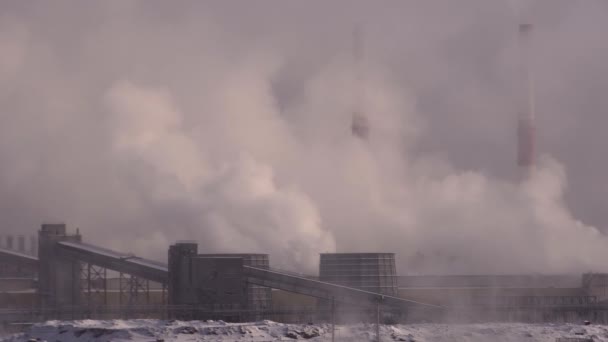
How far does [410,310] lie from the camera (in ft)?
252

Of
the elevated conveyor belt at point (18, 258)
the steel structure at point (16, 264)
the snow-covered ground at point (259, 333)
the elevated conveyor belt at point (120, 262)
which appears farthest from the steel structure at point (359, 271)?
the steel structure at point (16, 264)

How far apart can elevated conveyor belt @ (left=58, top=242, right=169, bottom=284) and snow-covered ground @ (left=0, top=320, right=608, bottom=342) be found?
15.4 meters

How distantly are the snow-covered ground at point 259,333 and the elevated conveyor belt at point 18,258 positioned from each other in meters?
34.0

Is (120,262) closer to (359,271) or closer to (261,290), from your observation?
(261,290)

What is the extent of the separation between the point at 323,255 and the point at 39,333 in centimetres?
3062

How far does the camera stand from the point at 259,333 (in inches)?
2463

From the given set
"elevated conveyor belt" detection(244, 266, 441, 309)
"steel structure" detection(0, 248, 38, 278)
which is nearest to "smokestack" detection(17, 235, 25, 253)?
"steel structure" detection(0, 248, 38, 278)

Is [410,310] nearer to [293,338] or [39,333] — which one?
[293,338]

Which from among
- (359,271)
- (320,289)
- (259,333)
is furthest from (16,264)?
(259,333)

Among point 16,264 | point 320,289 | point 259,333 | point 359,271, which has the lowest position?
point 259,333

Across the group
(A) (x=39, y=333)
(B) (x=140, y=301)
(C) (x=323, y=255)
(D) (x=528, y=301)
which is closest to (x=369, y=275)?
(C) (x=323, y=255)

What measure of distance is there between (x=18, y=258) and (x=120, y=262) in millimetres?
19848

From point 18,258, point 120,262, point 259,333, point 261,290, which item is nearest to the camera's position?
point 259,333

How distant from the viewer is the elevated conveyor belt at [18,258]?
9744 cm
